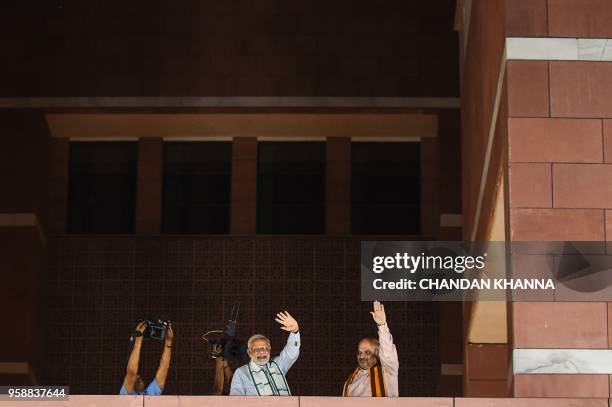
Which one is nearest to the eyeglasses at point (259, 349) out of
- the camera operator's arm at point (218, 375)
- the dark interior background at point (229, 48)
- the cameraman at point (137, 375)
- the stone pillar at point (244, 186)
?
the camera operator's arm at point (218, 375)

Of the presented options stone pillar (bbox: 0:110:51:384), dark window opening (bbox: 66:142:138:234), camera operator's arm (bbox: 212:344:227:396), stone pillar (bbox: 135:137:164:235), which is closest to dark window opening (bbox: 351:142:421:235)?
stone pillar (bbox: 135:137:164:235)

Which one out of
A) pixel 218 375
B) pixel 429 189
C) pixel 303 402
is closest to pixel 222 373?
pixel 218 375

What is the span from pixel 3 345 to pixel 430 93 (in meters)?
7.58

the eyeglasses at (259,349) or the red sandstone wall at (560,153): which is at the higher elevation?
the red sandstone wall at (560,153)

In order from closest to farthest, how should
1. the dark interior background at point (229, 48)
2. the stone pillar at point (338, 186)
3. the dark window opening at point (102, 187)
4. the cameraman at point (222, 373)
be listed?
the cameraman at point (222, 373), the dark interior background at point (229, 48), the stone pillar at point (338, 186), the dark window opening at point (102, 187)

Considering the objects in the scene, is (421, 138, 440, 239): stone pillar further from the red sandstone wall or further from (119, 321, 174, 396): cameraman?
the red sandstone wall

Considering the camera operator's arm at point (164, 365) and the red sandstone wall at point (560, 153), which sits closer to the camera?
the red sandstone wall at point (560, 153)

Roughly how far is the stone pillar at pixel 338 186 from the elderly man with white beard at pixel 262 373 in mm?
7566

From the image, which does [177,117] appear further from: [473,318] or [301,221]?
[473,318]

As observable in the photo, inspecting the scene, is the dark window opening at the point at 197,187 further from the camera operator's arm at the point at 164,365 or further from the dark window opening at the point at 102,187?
the camera operator's arm at the point at 164,365

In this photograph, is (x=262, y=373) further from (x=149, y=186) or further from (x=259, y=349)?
(x=149, y=186)

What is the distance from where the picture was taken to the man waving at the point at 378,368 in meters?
15.0

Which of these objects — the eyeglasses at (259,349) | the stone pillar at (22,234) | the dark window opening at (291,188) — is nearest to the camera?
the eyeglasses at (259,349)

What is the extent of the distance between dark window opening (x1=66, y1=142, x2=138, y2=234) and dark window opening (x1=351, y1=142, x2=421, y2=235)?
3611mm
